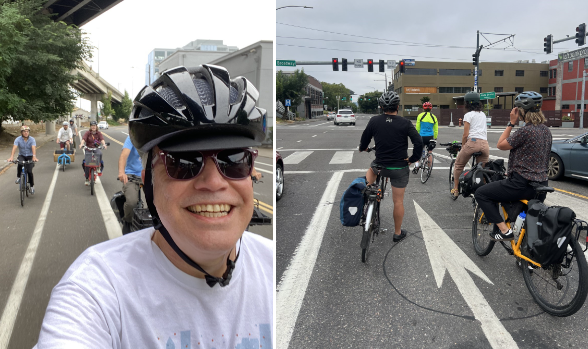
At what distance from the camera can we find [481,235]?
4730mm

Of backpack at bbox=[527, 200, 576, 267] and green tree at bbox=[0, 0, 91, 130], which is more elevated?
green tree at bbox=[0, 0, 91, 130]

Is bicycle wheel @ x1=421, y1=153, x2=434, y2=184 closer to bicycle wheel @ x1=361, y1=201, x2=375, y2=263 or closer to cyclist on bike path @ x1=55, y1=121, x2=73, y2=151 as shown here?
bicycle wheel @ x1=361, y1=201, x2=375, y2=263

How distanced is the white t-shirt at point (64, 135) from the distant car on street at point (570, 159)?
9.06m

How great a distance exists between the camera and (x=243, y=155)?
0.93 meters

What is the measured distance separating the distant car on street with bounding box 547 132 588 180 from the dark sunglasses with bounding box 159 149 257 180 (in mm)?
9658

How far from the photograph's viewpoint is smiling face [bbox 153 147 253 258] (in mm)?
833

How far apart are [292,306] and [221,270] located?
271cm

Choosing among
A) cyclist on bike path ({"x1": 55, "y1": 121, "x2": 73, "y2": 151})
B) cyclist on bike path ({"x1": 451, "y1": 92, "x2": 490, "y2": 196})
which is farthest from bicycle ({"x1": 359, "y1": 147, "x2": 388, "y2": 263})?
cyclist on bike path ({"x1": 55, "y1": 121, "x2": 73, "y2": 151})

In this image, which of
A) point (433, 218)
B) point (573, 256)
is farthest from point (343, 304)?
point (433, 218)

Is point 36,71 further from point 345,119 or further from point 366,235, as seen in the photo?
point 345,119

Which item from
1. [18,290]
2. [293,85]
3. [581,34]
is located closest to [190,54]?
[18,290]

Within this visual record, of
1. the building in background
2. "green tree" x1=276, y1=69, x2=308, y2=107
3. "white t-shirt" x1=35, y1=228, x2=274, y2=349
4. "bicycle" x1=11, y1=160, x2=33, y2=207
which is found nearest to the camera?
"white t-shirt" x1=35, y1=228, x2=274, y2=349

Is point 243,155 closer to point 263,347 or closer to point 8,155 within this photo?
point 263,347

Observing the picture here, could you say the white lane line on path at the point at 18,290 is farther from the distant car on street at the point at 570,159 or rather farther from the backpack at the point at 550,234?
the distant car on street at the point at 570,159
